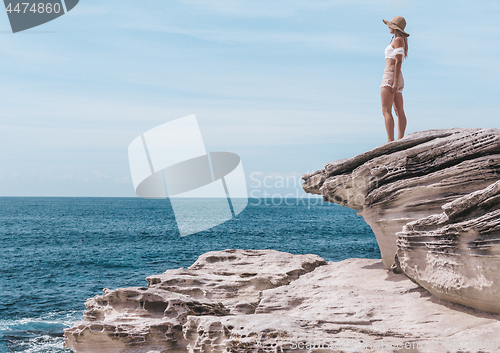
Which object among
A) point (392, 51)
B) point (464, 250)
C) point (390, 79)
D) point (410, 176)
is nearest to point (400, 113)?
point (390, 79)

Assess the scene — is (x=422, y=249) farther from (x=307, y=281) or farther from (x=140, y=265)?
(x=140, y=265)

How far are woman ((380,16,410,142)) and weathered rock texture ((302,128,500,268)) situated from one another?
950mm

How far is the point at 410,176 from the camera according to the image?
10422 mm

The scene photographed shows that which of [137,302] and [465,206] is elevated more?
[465,206]

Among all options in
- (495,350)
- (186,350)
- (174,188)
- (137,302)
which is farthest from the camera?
(174,188)

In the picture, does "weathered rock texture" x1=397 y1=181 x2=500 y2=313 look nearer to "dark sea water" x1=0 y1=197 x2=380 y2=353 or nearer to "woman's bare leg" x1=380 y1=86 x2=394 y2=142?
"woman's bare leg" x1=380 y1=86 x2=394 y2=142

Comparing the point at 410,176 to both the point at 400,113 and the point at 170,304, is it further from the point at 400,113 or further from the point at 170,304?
the point at 170,304

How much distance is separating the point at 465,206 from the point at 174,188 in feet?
51.0

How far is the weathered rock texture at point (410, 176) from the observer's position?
359 inches

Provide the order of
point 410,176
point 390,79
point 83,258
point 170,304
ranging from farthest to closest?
1. point 83,258
2. point 390,79
3. point 170,304
4. point 410,176

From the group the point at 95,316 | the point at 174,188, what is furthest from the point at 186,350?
the point at 174,188

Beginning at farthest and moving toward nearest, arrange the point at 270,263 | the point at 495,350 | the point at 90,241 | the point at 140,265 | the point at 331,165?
1. the point at 90,241
2. the point at 140,265
3. the point at 270,263
4. the point at 331,165
5. the point at 495,350

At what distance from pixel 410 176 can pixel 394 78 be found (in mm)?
2860

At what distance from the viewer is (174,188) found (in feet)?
70.2
